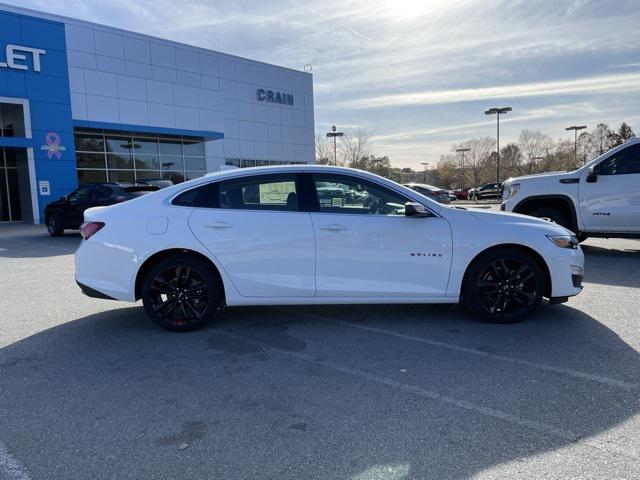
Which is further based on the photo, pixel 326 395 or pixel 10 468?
pixel 326 395

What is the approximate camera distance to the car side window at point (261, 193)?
197 inches

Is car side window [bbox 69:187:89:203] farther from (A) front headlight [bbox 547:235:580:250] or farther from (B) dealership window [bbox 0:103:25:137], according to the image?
(A) front headlight [bbox 547:235:580:250]

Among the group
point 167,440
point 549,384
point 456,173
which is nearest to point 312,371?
point 167,440

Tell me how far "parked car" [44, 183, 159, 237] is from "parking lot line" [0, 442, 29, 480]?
1160 cm

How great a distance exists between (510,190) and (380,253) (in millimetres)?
6142

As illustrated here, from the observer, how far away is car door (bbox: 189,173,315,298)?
16.0ft

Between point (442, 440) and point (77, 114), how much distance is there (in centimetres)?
2698

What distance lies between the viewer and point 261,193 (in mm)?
5031

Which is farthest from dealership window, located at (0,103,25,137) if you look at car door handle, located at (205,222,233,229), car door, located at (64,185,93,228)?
car door handle, located at (205,222,233,229)

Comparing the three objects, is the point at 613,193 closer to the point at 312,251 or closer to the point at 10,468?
the point at 312,251

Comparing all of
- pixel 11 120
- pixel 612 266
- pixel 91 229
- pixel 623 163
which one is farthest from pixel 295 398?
pixel 11 120

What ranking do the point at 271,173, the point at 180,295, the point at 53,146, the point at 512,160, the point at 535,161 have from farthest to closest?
1. the point at 512,160
2. the point at 535,161
3. the point at 53,146
4. the point at 271,173
5. the point at 180,295

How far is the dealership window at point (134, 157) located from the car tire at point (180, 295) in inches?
885

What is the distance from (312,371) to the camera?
12.9ft
